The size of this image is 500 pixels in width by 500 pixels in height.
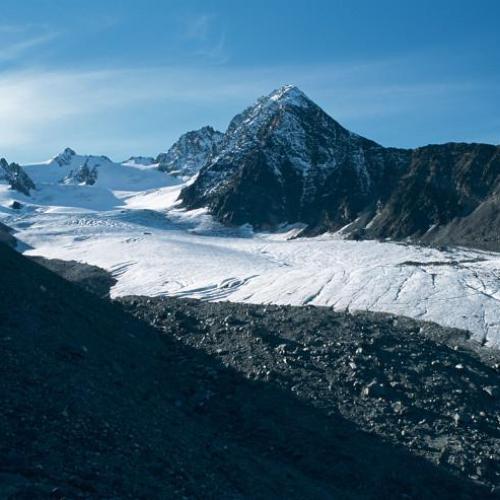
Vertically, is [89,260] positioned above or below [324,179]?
below

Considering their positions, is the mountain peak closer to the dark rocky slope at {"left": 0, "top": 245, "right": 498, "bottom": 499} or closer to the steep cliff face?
the steep cliff face

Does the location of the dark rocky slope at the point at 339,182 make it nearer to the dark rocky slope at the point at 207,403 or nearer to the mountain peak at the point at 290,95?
the mountain peak at the point at 290,95

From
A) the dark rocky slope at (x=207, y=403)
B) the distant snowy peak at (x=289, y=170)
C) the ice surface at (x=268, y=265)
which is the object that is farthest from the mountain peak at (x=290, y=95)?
the dark rocky slope at (x=207, y=403)

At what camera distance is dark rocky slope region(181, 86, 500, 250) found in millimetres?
84188

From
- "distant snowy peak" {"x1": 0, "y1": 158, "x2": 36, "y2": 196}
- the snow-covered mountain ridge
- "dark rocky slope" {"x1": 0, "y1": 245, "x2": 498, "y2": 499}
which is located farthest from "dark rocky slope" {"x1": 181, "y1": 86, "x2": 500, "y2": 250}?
"dark rocky slope" {"x1": 0, "y1": 245, "x2": 498, "y2": 499}

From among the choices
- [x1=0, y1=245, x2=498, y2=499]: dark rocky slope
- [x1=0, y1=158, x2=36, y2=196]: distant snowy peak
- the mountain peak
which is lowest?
[x1=0, y1=245, x2=498, y2=499]: dark rocky slope

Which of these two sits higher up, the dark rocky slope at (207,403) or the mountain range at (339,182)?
the mountain range at (339,182)

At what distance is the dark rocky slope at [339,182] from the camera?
8419 cm

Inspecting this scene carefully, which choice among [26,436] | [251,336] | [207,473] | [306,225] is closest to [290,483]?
[207,473]

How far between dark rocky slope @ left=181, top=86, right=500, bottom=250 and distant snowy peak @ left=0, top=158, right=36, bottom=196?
39.8 metres

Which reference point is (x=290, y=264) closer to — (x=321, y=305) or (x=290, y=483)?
(x=321, y=305)

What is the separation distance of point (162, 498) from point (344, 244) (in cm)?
5894

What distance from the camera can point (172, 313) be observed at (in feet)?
108

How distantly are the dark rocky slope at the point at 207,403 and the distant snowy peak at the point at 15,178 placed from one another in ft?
397
